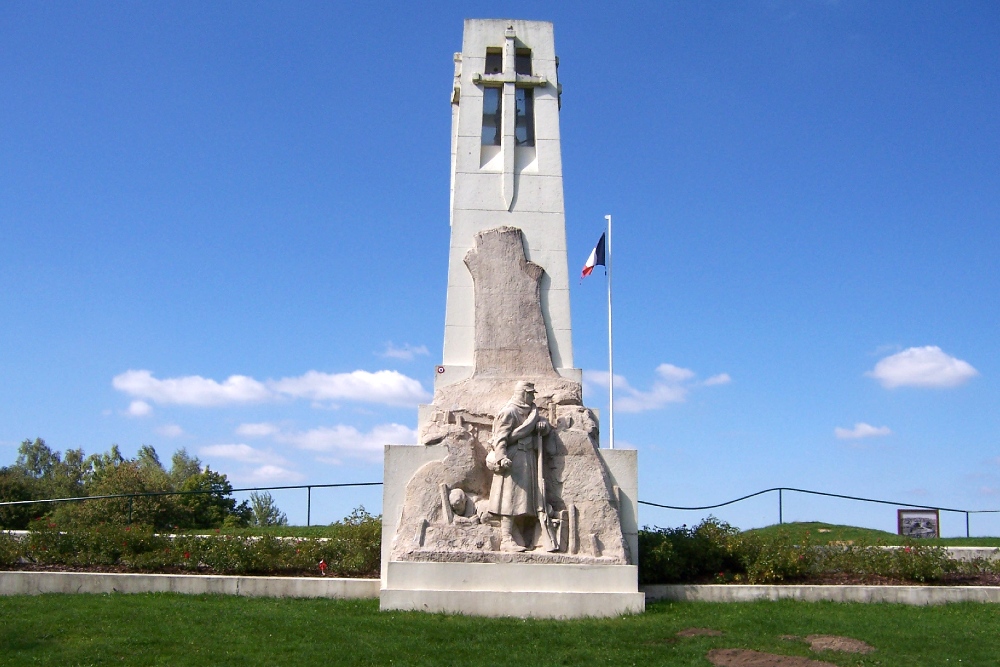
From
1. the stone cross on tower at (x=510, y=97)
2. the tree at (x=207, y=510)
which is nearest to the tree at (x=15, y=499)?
the tree at (x=207, y=510)

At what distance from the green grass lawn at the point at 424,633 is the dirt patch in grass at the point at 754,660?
0.54 ft

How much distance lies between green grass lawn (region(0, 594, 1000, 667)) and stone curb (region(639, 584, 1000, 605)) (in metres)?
0.38

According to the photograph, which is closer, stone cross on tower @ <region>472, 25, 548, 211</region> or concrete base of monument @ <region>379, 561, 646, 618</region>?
concrete base of monument @ <region>379, 561, 646, 618</region>

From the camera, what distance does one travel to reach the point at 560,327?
49.7 feet

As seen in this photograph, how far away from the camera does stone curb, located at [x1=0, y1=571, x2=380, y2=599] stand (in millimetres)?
13891

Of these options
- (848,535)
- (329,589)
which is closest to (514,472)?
(329,589)

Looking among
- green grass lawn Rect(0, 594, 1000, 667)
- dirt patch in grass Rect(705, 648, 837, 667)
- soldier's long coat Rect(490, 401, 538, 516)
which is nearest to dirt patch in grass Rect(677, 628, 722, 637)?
green grass lawn Rect(0, 594, 1000, 667)

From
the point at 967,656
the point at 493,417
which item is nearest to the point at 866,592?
the point at 967,656

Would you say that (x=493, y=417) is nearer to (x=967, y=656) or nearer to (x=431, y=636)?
(x=431, y=636)

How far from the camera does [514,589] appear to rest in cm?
1291

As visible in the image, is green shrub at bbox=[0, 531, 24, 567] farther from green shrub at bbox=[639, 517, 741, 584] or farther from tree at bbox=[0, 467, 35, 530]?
tree at bbox=[0, 467, 35, 530]

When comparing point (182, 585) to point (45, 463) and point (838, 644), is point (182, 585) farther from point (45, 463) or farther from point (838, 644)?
point (45, 463)

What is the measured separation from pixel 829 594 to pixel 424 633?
6.11 meters

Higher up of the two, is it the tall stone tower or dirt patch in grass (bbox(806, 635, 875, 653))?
the tall stone tower
